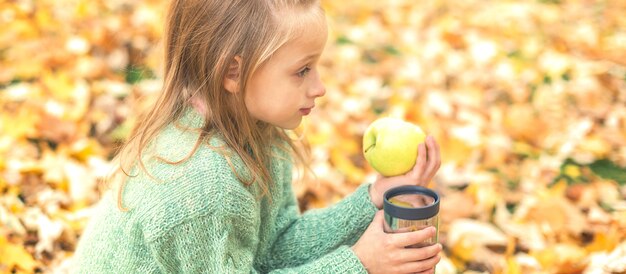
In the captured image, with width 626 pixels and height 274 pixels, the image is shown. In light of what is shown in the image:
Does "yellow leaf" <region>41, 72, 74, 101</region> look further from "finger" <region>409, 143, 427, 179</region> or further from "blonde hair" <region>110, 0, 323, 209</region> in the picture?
"finger" <region>409, 143, 427, 179</region>

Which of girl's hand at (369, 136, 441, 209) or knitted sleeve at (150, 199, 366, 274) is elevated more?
girl's hand at (369, 136, 441, 209)

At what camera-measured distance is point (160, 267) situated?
4.72ft

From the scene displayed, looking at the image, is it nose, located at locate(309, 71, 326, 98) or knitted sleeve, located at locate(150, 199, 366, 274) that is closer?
knitted sleeve, located at locate(150, 199, 366, 274)

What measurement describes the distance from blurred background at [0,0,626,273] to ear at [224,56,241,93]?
1.77ft

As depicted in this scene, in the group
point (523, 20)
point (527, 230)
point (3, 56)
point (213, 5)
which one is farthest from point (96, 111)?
point (523, 20)

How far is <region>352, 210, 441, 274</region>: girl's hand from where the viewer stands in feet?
4.66

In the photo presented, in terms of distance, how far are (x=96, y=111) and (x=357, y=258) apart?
165cm

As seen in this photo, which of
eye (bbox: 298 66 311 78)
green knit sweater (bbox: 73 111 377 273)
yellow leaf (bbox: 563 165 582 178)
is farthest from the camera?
yellow leaf (bbox: 563 165 582 178)

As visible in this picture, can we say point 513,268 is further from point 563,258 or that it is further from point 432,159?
point 432,159

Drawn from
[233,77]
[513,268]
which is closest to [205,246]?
[233,77]

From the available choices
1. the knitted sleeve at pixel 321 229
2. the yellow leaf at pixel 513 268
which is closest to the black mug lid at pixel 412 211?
the knitted sleeve at pixel 321 229

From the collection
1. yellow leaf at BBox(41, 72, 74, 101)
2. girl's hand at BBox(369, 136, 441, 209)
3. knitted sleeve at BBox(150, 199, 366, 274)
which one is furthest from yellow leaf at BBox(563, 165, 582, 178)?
yellow leaf at BBox(41, 72, 74, 101)

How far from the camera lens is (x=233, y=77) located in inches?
57.7

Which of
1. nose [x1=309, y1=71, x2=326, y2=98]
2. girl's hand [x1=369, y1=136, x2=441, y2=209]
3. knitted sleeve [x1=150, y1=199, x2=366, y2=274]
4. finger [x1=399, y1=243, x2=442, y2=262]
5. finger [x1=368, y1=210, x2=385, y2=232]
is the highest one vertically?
nose [x1=309, y1=71, x2=326, y2=98]
